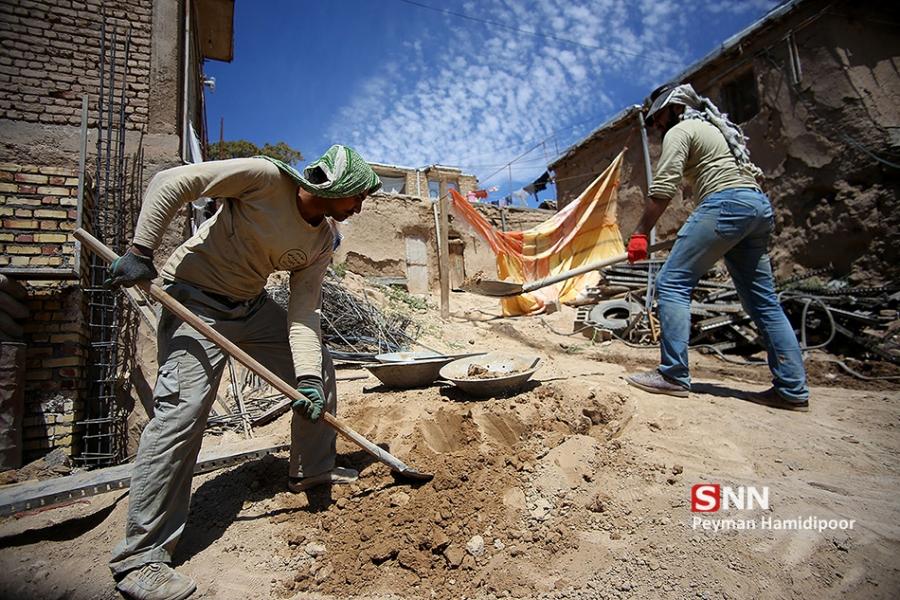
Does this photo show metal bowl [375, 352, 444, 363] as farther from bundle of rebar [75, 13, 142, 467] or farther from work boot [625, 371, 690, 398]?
bundle of rebar [75, 13, 142, 467]

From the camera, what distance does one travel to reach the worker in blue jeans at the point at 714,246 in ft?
7.93

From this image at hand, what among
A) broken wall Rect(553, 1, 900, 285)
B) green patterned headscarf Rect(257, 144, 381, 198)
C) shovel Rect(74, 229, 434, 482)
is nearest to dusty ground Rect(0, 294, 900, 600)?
shovel Rect(74, 229, 434, 482)

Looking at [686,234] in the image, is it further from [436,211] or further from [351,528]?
[436,211]

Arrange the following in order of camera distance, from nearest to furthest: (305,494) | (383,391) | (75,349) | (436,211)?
(305,494) → (75,349) → (383,391) → (436,211)

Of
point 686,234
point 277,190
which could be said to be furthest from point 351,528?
point 686,234

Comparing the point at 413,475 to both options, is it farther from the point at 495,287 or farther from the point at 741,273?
the point at 495,287

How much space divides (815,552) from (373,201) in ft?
35.7

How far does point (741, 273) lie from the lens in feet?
8.64

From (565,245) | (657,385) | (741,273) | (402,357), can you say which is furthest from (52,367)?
(565,245)

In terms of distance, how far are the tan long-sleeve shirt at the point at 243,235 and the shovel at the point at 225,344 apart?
5.6 inches

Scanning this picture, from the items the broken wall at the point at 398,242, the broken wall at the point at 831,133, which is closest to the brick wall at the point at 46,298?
the broken wall at the point at 831,133

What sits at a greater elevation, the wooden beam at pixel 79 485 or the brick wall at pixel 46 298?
the brick wall at pixel 46 298

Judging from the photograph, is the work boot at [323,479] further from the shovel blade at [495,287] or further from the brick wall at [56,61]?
the brick wall at [56,61]

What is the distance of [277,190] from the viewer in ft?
6.03
